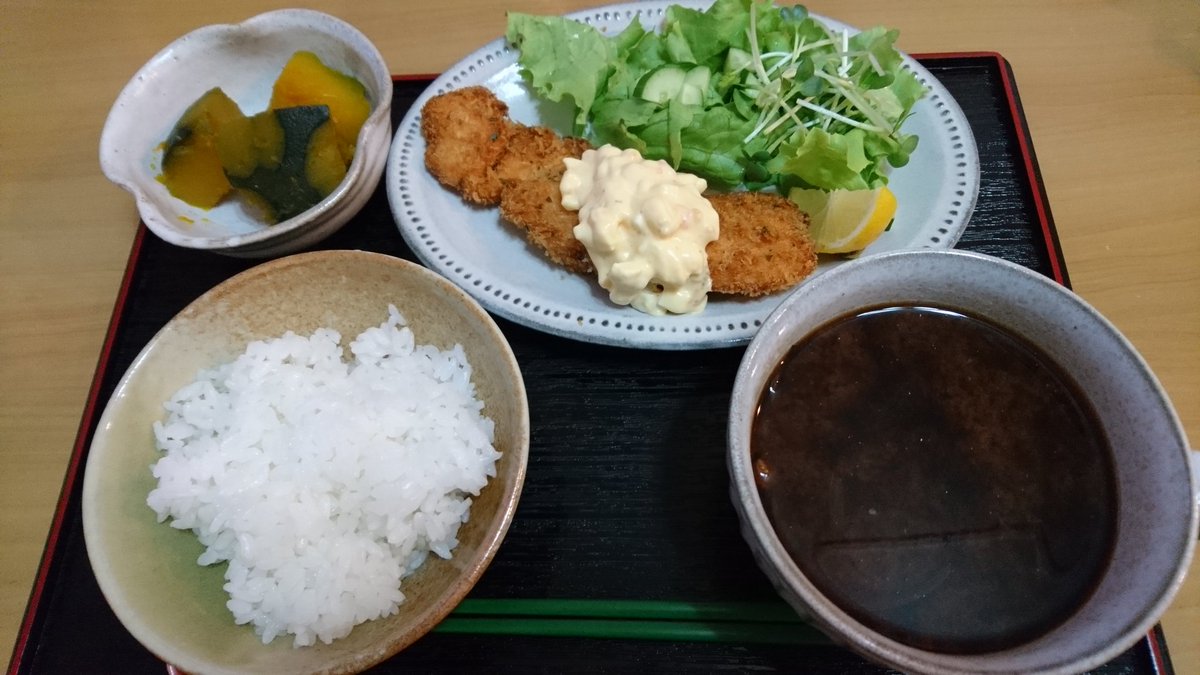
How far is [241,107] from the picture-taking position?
1961mm

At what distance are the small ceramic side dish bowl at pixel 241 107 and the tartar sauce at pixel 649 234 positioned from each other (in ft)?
1.88

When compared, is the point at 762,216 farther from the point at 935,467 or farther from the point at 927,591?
the point at 927,591

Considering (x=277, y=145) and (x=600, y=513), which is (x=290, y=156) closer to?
(x=277, y=145)

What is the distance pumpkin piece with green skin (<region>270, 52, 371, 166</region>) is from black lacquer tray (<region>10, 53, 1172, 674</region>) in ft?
1.06

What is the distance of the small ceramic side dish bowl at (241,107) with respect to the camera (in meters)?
1.59

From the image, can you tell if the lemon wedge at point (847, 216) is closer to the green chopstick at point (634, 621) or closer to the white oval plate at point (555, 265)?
the white oval plate at point (555, 265)

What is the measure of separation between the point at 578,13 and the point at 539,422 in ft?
3.98

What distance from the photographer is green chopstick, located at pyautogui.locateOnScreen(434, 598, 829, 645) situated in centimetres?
118

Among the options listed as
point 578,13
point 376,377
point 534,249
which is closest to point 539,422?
point 376,377

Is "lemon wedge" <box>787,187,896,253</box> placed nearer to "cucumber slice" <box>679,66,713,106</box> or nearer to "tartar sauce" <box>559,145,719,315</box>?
"tartar sauce" <box>559,145,719,315</box>

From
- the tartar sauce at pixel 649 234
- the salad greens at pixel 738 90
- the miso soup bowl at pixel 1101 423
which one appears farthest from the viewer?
the salad greens at pixel 738 90

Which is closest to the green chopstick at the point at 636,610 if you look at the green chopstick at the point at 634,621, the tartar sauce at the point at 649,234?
the green chopstick at the point at 634,621

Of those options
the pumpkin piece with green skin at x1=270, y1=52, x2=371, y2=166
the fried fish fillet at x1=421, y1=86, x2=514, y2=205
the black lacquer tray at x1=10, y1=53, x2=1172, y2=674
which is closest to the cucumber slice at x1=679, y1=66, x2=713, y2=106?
the fried fish fillet at x1=421, y1=86, x2=514, y2=205

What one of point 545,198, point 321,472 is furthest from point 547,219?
point 321,472
